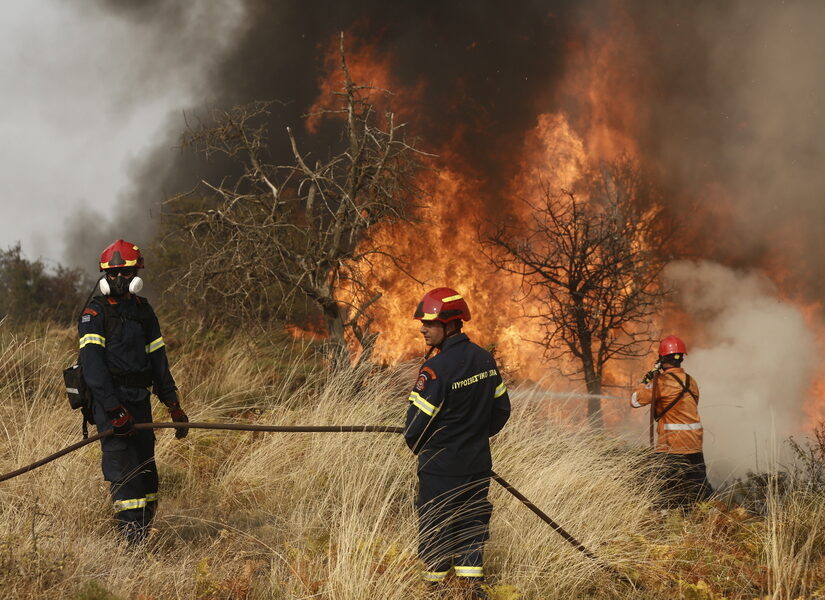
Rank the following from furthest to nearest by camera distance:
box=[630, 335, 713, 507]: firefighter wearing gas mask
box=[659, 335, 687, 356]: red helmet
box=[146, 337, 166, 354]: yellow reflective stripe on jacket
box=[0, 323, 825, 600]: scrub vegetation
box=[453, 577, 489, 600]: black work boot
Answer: box=[659, 335, 687, 356]: red helmet < box=[630, 335, 713, 507]: firefighter wearing gas mask < box=[146, 337, 166, 354]: yellow reflective stripe on jacket < box=[453, 577, 489, 600]: black work boot < box=[0, 323, 825, 600]: scrub vegetation

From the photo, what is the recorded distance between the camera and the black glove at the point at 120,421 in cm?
434

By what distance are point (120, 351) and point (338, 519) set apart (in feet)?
5.79

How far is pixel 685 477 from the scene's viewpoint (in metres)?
7.14

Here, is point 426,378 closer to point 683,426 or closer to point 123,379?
point 123,379

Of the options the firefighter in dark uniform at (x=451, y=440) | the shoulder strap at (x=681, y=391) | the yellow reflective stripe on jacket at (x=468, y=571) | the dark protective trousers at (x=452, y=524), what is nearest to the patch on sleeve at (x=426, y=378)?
the firefighter in dark uniform at (x=451, y=440)

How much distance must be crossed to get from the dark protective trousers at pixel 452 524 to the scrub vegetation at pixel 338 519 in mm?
154

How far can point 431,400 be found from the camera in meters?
4.00

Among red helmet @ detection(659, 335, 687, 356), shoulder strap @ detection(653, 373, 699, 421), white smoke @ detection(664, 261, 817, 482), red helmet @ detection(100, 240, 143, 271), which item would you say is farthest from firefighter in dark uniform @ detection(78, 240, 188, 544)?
white smoke @ detection(664, 261, 817, 482)

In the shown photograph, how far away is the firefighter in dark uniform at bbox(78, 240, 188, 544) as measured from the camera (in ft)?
14.4

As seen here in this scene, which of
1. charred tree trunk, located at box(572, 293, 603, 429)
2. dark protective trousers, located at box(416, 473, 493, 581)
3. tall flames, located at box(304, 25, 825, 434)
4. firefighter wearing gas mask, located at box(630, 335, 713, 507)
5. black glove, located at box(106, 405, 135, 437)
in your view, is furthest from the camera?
tall flames, located at box(304, 25, 825, 434)

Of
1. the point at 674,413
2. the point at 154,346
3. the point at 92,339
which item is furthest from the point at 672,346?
the point at 92,339

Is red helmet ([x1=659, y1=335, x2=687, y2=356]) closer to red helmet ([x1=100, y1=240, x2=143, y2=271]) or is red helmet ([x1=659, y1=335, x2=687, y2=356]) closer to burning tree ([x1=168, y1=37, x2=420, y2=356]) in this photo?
burning tree ([x1=168, y1=37, x2=420, y2=356])

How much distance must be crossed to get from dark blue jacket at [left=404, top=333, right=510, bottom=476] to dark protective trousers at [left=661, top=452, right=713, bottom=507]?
3.49m

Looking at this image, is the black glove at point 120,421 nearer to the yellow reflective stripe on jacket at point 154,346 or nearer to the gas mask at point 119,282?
the yellow reflective stripe on jacket at point 154,346
